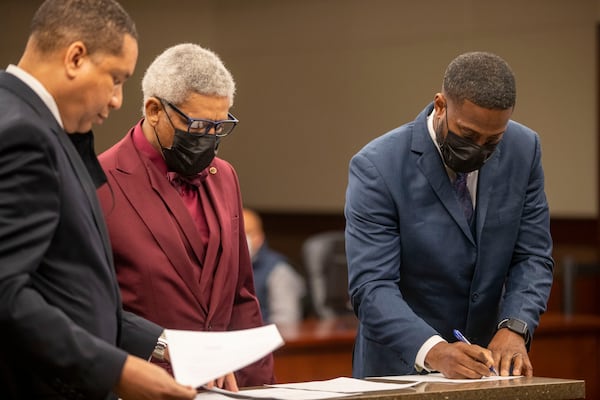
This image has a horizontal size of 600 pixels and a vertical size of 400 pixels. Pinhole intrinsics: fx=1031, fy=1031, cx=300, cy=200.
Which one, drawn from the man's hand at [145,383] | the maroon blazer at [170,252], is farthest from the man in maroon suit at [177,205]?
the man's hand at [145,383]

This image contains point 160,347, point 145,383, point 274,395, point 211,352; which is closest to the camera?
point 145,383

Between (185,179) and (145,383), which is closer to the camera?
(145,383)

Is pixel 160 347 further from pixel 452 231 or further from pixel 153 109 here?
pixel 452 231

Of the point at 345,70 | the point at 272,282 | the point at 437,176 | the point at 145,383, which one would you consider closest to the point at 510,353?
the point at 437,176

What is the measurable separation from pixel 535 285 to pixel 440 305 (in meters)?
Result: 0.26

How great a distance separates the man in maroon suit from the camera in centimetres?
248

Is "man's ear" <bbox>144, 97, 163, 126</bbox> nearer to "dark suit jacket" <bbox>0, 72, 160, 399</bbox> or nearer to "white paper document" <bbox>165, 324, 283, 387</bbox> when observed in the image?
"dark suit jacket" <bbox>0, 72, 160, 399</bbox>

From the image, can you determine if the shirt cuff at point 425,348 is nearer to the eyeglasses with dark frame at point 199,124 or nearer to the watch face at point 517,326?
the watch face at point 517,326

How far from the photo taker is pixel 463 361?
8.08ft

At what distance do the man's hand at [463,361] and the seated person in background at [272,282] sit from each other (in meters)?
3.59

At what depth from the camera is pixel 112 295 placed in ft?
6.18

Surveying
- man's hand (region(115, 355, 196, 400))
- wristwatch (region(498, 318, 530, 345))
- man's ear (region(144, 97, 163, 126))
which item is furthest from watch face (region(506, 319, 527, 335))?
man's hand (region(115, 355, 196, 400))

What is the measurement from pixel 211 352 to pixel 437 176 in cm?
108

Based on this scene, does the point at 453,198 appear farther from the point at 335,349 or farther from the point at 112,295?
the point at 335,349
